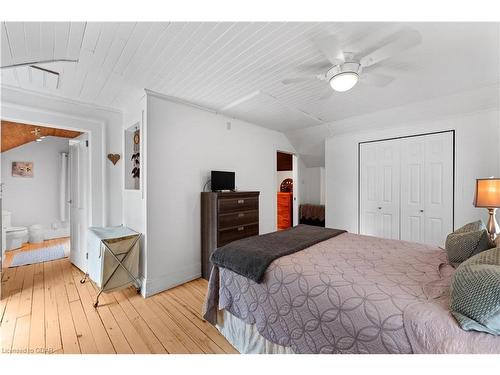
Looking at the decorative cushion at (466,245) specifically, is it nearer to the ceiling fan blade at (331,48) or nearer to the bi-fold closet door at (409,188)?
the ceiling fan blade at (331,48)

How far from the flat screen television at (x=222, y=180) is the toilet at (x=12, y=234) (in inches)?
159

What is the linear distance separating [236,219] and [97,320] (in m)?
1.79

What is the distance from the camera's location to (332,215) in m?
4.18

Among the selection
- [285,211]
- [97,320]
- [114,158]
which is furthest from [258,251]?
[285,211]

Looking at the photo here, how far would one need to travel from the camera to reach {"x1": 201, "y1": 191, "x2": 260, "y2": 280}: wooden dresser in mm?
2823

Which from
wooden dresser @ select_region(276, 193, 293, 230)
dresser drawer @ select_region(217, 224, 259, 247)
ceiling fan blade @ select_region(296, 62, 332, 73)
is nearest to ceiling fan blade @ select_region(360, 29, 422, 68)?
ceiling fan blade @ select_region(296, 62, 332, 73)

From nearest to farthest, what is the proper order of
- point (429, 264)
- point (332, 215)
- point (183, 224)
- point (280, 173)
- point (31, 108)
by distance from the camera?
1. point (429, 264)
2. point (31, 108)
3. point (183, 224)
4. point (332, 215)
5. point (280, 173)

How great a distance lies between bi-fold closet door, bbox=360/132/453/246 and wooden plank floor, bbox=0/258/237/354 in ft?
9.92

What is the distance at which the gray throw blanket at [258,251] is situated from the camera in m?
1.55

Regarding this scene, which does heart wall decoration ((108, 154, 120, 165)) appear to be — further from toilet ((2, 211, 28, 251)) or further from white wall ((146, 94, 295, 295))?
toilet ((2, 211, 28, 251))

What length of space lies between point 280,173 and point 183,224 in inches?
171

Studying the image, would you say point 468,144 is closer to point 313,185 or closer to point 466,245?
point 466,245

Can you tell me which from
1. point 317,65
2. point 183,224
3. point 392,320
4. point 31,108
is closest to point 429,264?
point 392,320

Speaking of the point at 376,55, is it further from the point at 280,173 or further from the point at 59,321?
the point at 280,173
